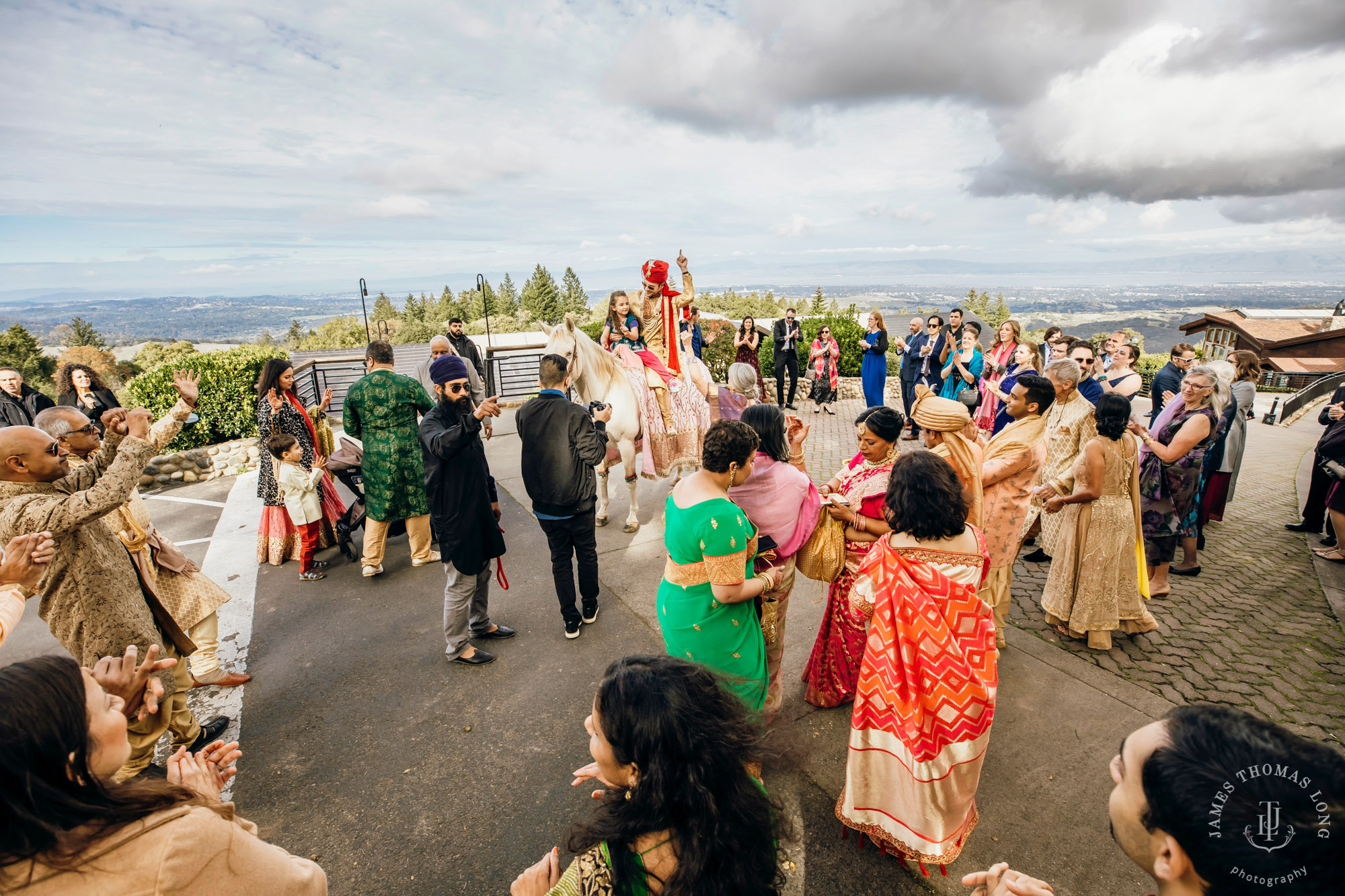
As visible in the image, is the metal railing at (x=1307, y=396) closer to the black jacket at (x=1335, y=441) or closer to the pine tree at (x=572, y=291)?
the black jacket at (x=1335, y=441)

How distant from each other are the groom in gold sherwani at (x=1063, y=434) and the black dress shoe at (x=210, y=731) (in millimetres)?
5030

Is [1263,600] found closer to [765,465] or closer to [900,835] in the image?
[900,835]

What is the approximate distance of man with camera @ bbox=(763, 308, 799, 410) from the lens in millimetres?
11406

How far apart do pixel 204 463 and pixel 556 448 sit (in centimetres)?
717

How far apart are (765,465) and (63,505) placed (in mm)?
3011

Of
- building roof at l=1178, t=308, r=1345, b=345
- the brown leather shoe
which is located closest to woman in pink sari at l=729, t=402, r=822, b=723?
the brown leather shoe

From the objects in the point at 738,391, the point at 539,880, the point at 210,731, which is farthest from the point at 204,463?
the point at 539,880

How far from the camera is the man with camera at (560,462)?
151 inches

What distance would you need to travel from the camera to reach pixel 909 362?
393 inches

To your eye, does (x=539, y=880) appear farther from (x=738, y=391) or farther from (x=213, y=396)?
(x=213, y=396)

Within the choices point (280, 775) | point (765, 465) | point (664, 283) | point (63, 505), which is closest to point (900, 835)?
point (765, 465)

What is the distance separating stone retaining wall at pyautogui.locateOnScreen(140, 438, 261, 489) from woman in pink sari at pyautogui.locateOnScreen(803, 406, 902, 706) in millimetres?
8341

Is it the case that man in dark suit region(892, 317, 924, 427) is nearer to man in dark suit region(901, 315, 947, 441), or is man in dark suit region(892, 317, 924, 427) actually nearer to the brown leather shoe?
man in dark suit region(901, 315, 947, 441)

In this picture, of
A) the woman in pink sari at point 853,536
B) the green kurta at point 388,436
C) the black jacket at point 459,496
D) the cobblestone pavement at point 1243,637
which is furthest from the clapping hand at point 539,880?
the green kurta at point 388,436
